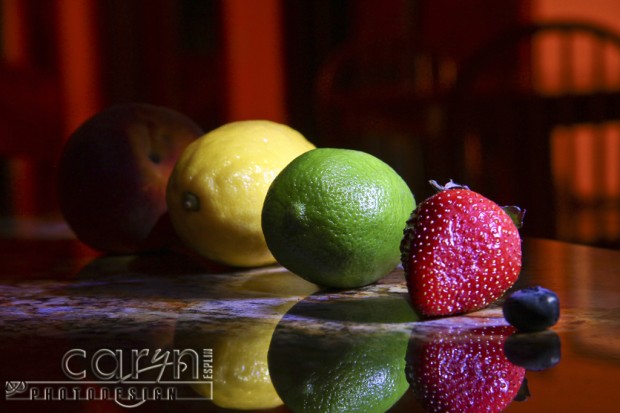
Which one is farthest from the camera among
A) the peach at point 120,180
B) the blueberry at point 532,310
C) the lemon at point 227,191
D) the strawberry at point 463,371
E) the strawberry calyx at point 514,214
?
the peach at point 120,180

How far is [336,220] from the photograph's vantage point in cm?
82

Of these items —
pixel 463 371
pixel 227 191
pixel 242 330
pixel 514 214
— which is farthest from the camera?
pixel 227 191

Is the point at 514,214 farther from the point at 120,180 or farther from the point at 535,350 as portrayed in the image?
the point at 120,180

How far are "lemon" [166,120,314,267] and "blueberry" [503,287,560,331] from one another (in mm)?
420

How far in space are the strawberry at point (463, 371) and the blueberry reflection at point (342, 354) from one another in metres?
0.01

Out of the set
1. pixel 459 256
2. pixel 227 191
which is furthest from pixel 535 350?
pixel 227 191

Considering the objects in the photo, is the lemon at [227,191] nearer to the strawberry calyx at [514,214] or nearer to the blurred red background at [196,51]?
the strawberry calyx at [514,214]

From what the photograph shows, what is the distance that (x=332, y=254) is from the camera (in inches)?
32.5

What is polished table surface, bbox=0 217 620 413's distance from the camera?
486 mm

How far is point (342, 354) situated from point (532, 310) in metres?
0.15

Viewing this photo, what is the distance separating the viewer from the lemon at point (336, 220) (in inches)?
32.4

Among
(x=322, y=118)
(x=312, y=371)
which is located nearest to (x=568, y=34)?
(x=322, y=118)

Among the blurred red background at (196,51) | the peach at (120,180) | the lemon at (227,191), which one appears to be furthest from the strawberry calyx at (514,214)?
the blurred red background at (196,51)

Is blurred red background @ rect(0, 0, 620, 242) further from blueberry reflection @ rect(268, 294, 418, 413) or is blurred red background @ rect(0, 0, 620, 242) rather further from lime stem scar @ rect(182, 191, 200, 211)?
blueberry reflection @ rect(268, 294, 418, 413)
